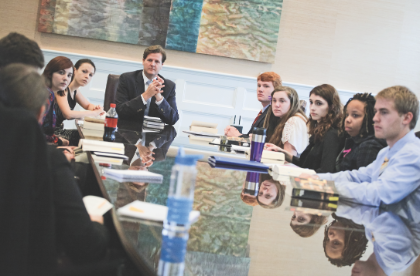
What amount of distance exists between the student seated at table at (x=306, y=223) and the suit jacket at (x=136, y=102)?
9.00 ft

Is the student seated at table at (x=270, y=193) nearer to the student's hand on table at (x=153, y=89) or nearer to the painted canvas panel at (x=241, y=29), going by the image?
the student's hand on table at (x=153, y=89)

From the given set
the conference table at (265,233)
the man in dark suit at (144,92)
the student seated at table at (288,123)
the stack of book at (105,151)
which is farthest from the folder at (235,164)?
the man in dark suit at (144,92)

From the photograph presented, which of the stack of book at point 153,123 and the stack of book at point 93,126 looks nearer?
the stack of book at point 93,126

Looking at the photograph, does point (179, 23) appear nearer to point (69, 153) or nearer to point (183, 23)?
point (183, 23)

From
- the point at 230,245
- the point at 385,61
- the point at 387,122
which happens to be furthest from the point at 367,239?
the point at 385,61

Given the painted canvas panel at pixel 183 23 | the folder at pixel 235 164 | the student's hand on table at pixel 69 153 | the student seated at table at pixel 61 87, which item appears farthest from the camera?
the painted canvas panel at pixel 183 23

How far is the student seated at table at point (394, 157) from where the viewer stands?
71.5 inches

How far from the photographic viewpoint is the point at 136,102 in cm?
402

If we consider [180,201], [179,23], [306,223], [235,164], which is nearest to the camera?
[180,201]

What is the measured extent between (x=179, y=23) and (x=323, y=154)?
10.8 ft

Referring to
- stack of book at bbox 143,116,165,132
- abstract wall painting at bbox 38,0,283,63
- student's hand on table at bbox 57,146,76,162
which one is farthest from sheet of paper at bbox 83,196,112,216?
abstract wall painting at bbox 38,0,283,63

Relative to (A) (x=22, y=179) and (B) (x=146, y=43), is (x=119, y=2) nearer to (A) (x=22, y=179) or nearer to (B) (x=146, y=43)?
(B) (x=146, y=43)

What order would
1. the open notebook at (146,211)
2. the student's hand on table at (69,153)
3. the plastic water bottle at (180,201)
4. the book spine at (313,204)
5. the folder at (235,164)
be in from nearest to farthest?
1. the plastic water bottle at (180,201)
2. the open notebook at (146,211)
3. the book spine at (313,204)
4. the student's hand on table at (69,153)
5. the folder at (235,164)

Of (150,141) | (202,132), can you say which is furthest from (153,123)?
(150,141)
